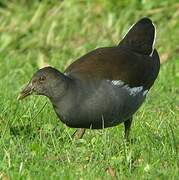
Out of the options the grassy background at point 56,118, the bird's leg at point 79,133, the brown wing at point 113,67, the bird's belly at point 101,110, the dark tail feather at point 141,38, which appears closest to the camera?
the grassy background at point 56,118

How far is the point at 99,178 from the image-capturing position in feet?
14.5

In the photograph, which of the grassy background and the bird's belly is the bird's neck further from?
the grassy background

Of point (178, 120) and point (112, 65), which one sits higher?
point (112, 65)

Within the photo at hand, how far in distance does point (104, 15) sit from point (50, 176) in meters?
5.81

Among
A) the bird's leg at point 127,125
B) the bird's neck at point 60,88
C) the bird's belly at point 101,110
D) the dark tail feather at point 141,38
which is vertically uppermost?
the dark tail feather at point 141,38

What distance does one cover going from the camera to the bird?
508 cm

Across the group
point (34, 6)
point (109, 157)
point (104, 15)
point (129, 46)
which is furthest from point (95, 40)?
point (109, 157)

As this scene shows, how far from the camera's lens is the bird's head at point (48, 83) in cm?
511

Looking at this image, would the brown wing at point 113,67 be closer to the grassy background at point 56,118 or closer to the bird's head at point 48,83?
the bird's head at point 48,83

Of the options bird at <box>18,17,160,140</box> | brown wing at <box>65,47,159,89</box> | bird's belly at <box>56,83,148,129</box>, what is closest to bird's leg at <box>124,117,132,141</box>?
bird at <box>18,17,160,140</box>

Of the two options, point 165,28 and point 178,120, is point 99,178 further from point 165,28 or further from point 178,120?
point 165,28

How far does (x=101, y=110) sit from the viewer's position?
201 inches

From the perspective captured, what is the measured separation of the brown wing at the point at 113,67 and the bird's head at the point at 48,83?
163 millimetres

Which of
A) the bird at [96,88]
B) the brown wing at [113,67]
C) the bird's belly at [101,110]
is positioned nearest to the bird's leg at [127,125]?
the bird at [96,88]
